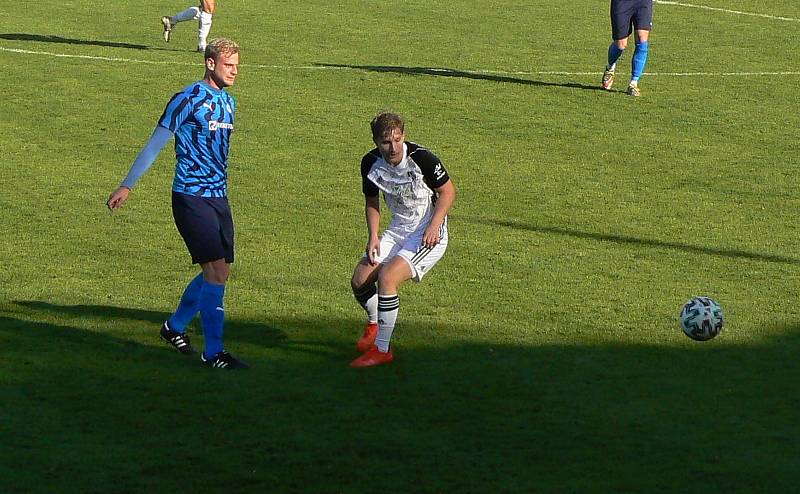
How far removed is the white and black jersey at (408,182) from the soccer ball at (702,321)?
1935mm

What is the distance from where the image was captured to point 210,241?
950 centimetres

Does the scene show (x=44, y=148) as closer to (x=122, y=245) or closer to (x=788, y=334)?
(x=122, y=245)

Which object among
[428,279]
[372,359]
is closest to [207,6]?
[428,279]

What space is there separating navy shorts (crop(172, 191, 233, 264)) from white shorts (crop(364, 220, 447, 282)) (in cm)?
118

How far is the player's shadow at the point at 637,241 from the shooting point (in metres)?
12.7

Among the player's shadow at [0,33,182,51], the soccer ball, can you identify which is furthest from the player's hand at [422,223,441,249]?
the player's shadow at [0,33,182,51]

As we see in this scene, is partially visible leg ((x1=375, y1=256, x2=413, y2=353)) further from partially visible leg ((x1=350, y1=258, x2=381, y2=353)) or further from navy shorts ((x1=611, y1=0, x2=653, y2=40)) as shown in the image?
navy shorts ((x1=611, y1=0, x2=653, y2=40))

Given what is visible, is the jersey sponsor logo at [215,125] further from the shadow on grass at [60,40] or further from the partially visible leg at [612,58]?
the shadow on grass at [60,40]

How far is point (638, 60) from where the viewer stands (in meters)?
19.7

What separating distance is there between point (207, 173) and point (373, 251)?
131cm

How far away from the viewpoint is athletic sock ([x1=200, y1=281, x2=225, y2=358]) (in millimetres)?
9539

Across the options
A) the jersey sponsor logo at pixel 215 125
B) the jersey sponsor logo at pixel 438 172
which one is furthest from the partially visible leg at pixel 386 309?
the jersey sponsor logo at pixel 215 125

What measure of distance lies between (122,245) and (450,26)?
13.4 meters

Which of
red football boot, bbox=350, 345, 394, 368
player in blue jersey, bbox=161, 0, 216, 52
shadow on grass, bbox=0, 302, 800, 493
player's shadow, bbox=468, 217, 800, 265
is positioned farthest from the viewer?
player in blue jersey, bbox=161, 0, 216, 52
